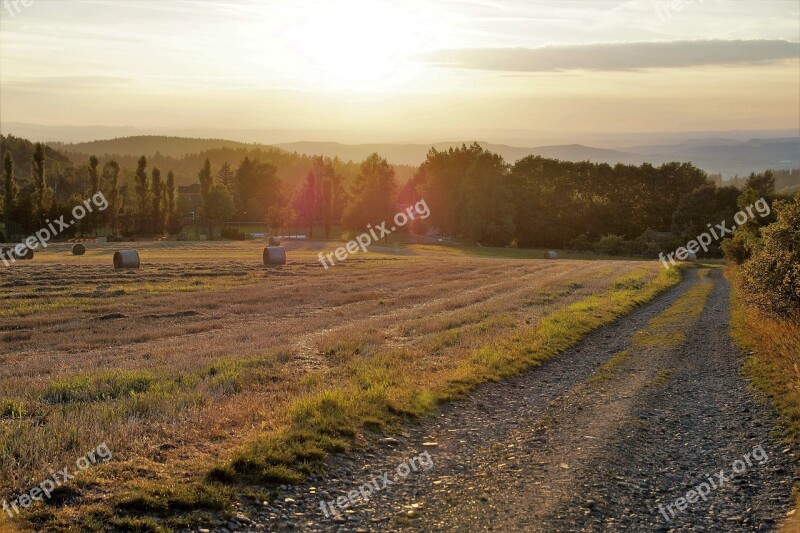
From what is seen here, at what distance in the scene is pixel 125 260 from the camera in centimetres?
5091

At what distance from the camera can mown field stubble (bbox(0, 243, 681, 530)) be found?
28.7ft

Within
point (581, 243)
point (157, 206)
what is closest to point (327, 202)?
point (157, 206)

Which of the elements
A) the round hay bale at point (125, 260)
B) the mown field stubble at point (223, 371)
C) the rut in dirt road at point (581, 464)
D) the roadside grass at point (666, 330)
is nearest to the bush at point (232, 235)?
the round hay bale at point (125, 260)

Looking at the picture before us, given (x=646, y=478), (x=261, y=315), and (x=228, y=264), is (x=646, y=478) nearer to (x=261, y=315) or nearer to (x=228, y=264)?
(x=261, y=315)

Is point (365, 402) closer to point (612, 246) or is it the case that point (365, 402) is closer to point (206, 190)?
point (612, 246)

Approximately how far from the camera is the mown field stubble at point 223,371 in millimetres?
8758

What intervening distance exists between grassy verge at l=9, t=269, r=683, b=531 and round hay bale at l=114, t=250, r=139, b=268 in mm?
35031

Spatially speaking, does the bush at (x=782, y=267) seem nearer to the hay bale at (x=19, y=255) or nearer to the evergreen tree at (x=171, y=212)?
the hay bale at (x=19, y=255)

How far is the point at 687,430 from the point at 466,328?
1117 cm

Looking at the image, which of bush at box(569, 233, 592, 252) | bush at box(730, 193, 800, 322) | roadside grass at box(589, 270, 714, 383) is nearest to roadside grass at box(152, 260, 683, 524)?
roadside grass at box(589, 270, 714, 383)

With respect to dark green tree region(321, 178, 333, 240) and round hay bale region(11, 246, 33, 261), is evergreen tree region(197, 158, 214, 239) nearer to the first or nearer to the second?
dark green tree region(321, 178, 333, 240)

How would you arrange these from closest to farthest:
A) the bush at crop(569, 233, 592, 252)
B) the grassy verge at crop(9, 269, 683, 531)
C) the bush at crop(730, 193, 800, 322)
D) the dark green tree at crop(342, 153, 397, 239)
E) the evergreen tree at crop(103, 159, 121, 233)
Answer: the grassy verge at crop(9, 269, 683, 531)
the bush at crop(730, 193, 800, 322)
the bush at crop(569, 233, 592, 252)
the evergreen tree at crop(103, 159, 121, 233)
the dark green tree at crop(342, 153, 397, 239)

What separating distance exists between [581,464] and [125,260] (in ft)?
152

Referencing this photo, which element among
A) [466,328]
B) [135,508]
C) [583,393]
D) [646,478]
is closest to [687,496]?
[646,478]
